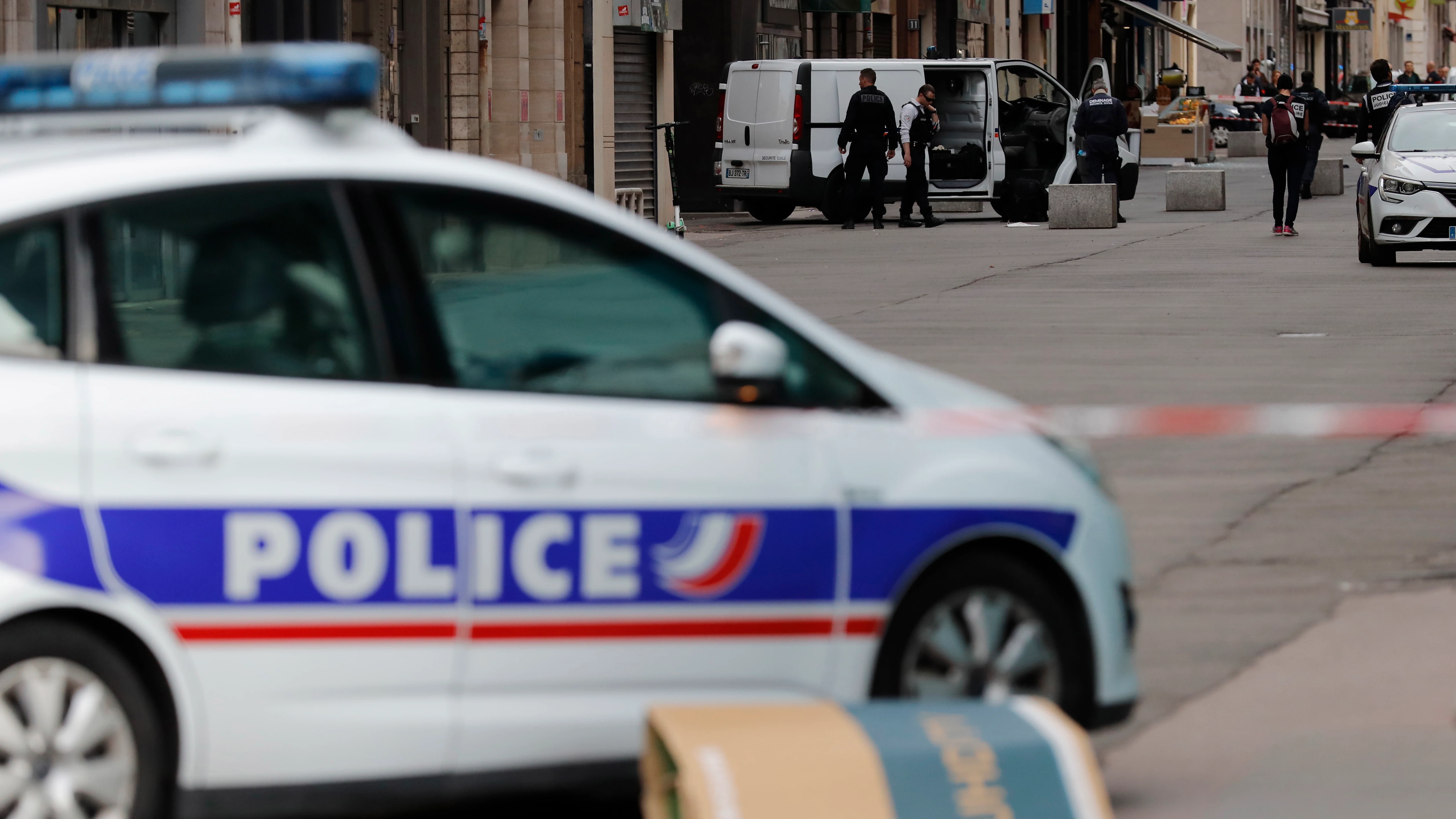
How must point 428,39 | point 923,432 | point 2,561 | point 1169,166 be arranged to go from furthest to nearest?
point 1169,166 → point 428,39 → point 923,432 → point 2,561

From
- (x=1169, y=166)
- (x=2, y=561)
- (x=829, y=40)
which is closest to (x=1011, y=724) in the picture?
(x=2, y=561)

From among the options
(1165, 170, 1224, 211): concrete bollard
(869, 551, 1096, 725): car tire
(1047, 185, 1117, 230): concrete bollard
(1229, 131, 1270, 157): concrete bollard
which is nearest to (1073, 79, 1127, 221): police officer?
(1047, 185, 1117, 230): concrete bollard

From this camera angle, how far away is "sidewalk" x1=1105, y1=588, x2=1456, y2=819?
17.6 feet

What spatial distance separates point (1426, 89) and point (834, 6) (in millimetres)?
10838

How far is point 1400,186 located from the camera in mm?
21156

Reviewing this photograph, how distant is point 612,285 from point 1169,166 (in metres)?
48.3

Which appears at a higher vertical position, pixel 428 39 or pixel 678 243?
pixel 428 39

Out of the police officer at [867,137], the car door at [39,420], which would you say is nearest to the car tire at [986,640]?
the car door at [39,420]

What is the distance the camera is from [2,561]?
4184 mm

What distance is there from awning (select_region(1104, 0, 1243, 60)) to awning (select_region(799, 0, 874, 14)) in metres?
20.0

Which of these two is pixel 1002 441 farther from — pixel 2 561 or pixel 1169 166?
pixel 1169 166

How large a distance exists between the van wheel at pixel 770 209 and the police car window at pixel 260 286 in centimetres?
2777

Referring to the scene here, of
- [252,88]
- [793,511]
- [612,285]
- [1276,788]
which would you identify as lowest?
[1276,788]

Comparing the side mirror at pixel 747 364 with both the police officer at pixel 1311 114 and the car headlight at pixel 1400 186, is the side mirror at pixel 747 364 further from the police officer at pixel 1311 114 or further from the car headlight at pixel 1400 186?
the police officer at pixel 1311 114
